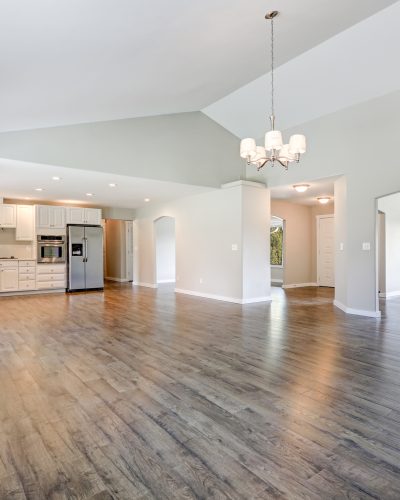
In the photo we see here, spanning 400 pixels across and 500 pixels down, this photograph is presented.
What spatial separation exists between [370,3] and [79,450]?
207 inches

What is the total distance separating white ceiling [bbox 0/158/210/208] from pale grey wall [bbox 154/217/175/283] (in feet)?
5.63

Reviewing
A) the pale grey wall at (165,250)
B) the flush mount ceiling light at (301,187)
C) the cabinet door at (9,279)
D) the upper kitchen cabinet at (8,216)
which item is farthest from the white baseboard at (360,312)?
the upper kitchen cabinet at (8,216)

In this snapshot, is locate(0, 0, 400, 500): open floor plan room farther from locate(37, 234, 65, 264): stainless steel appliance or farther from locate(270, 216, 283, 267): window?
locate(270, 216, 283, 267): window

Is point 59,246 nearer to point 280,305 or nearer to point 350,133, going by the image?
point 280,305

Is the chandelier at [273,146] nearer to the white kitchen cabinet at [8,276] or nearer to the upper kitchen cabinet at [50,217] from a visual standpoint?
the upper kitchen cabinet at [50,217]

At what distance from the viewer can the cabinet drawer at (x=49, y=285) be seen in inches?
339

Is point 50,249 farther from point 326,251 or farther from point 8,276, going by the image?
point 326,251

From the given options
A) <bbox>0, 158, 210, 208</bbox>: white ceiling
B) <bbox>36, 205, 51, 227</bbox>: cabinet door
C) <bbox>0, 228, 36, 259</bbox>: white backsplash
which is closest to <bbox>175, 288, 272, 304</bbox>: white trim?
<bbox>0, 158, 210, 208</bbox>: white ceiling

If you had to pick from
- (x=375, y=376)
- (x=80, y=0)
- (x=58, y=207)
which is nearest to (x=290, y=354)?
(x=375, y=376)

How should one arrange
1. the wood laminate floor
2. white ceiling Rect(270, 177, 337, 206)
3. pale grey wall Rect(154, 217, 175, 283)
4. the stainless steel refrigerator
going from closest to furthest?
the wood laminate floor, white ceiling Rect(270, 177, 337, 206), the stainless steel refrigerator, pale grey wall Rect(154, 217, 175, 283)

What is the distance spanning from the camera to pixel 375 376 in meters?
2.91

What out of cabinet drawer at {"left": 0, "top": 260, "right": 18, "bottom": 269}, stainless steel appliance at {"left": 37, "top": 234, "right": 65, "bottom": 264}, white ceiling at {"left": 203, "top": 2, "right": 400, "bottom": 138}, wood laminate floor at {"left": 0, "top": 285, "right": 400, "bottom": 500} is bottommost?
wood laminate floor at {"left": 0, "top": 285, "right": 400, "bottom": 500}

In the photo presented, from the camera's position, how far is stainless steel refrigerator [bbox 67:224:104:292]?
29.6ft

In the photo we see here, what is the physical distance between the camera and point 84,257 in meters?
9.21
